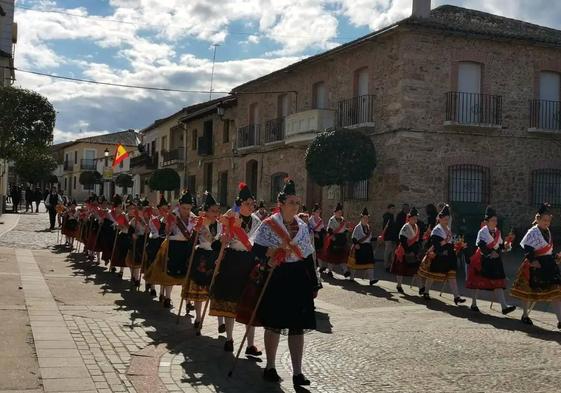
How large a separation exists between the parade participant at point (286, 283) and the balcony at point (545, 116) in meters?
16.8

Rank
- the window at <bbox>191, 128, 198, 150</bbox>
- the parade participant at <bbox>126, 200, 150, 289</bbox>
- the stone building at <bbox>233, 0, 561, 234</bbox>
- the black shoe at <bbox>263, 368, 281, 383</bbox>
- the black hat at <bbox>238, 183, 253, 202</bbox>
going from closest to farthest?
the black shoe at <bbox>263, 368, 281, 383</bbox> → the black hat at <bbox>238, 183, 253, 202</bbox> → the parade participant at <bbox>126, 200, 150, 289</bbox> → the stone building at <bbox>233, 0, 561, 234</bbox> → the window at <bbox>191, 128, 198, 150</bbox>

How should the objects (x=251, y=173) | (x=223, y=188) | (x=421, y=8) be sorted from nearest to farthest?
(x=421, y=8) → (x=251, y=173) → (x=223, y=188)

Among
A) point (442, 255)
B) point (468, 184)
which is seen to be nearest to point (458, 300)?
point (442, 255)

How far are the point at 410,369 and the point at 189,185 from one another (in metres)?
34.8

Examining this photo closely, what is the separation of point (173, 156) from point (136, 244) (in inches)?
1222

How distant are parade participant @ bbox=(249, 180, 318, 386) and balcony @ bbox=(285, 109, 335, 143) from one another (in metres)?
17.6

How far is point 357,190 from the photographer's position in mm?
21891

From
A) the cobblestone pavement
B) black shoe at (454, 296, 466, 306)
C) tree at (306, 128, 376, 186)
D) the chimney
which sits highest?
the chimney

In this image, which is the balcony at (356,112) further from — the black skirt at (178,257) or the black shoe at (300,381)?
the black shoe at (300,381)

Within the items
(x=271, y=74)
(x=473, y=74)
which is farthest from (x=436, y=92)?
(x=271, y=74)

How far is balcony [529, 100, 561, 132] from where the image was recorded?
2092cm

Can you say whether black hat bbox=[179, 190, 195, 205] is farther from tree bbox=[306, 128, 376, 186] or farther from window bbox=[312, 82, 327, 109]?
window bbox=[312, 82, 327, 109]

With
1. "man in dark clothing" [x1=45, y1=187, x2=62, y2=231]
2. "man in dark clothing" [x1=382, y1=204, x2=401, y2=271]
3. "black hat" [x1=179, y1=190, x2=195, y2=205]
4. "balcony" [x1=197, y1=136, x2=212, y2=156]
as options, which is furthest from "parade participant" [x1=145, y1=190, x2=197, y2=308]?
"balcony" [x1=197, y1=136, x2=212, y2=156]

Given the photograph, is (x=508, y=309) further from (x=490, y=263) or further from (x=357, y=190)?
(x=357, y=190)
